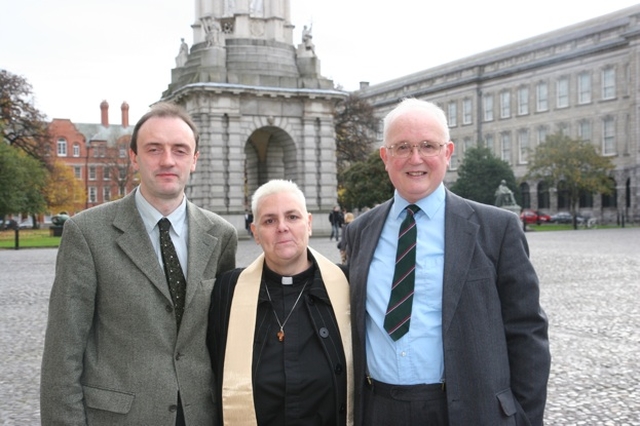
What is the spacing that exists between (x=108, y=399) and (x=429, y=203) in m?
1.77

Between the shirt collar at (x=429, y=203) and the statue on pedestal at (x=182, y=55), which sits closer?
the shirt collar at (x=429, y=203)

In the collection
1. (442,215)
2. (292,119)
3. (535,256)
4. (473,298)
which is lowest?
(535,256)

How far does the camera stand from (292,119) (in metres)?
34.3

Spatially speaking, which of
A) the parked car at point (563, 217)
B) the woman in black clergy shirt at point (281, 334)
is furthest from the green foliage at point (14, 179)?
the parked car at point (563, 217)

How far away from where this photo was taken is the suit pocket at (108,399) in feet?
10.6

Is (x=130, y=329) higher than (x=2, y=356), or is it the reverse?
(x=130, y=329)

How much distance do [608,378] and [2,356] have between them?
22.8 ft

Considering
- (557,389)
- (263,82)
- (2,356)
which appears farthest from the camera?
(263,82)

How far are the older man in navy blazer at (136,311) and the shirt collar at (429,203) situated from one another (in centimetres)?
97

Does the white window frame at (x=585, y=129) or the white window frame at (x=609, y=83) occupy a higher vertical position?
the white window frame at (x=609, y=83)

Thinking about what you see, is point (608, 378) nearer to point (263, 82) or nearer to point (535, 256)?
point (535, 256)

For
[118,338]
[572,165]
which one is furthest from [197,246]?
[572,165]

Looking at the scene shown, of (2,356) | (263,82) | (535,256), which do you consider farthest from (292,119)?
(2,356)

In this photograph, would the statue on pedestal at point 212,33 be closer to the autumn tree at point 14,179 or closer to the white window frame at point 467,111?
the autumn tree at point 14,179
